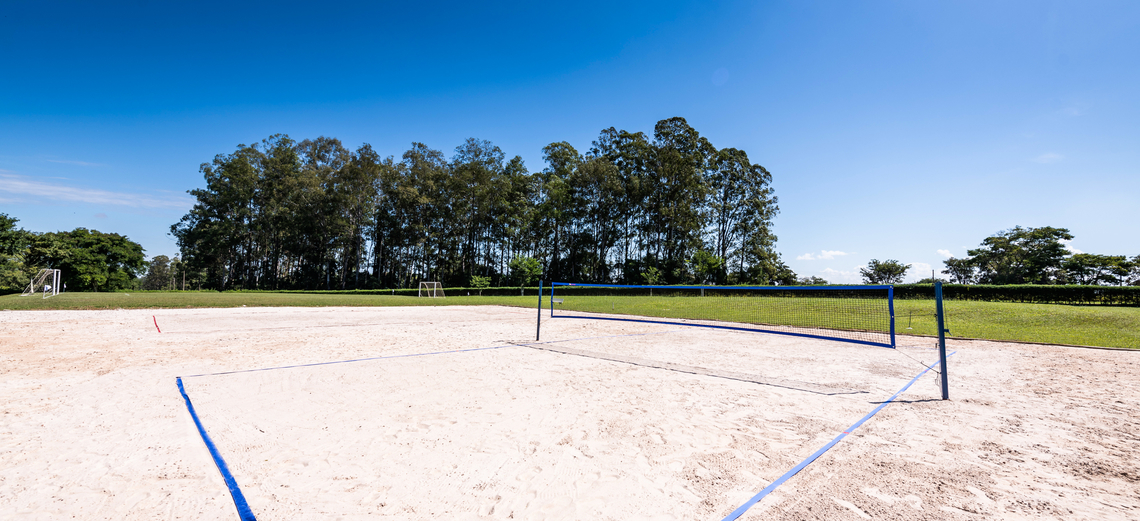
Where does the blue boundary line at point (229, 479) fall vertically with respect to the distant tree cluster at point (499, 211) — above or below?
below

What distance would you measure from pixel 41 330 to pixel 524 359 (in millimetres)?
12755

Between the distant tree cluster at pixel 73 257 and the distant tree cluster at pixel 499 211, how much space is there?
1261 cm

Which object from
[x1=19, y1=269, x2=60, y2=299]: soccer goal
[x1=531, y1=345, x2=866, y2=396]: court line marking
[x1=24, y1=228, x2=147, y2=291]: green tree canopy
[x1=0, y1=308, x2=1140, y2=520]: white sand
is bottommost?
[x1=531, y1=345, x2=866, y2=396]: court line marking

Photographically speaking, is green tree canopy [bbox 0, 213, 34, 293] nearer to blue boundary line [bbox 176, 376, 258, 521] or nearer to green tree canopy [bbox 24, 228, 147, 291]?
green tree canopy [bbox 24, 228, 147, 291]

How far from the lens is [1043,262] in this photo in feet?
Result: 154

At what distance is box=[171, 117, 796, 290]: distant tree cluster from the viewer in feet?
146

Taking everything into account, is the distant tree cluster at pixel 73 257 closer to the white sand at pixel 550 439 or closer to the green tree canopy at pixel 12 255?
the green tree canopy at pixel 12 255

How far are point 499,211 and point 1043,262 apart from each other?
6027cm

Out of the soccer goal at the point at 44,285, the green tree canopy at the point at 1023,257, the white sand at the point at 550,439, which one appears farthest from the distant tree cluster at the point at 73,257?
the green tree canopy at the point at 1023,257

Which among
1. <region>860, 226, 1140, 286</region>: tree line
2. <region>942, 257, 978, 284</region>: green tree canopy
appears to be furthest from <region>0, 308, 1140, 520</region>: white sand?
<region>942, 257, 978, 284</region>: green tree canopy

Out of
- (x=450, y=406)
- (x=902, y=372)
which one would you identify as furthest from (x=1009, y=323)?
(x=450, y=406)

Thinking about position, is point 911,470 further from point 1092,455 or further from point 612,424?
point 612,424

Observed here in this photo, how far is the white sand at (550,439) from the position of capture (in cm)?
286

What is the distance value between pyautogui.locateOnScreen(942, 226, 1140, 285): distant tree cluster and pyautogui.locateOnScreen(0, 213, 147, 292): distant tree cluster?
106 m
